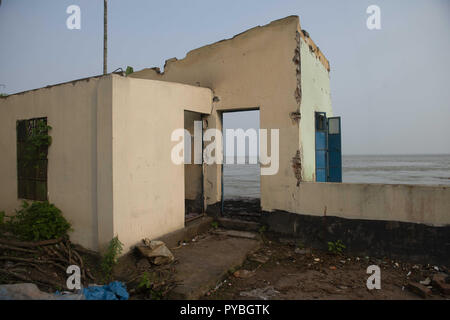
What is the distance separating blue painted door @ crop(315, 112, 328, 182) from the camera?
6.44m

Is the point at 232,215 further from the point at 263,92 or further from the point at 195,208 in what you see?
the point at 263,92

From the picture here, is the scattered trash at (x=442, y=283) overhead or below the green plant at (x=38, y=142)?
below

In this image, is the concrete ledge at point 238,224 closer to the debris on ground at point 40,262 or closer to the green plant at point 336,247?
the green plant at point 336,247

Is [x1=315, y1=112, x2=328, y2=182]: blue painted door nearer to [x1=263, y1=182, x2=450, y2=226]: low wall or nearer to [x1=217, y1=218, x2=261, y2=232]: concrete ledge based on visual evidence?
[x1=263, y1=182, x2=450, y2=226]: low wall

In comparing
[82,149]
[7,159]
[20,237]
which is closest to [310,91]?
[82,149]

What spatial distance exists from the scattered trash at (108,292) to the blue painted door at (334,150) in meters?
5.49

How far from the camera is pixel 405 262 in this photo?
14.8 feet

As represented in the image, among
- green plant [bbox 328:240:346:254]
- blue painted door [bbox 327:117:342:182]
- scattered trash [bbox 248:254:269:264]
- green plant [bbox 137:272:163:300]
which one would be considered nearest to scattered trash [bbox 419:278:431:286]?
green plant [bbox 328:240:346:254]

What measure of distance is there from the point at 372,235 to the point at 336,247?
2.23 feet

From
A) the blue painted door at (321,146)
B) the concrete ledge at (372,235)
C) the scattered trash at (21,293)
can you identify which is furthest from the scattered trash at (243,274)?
the blue painted door at (321,146)

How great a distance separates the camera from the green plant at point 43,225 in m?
4.59

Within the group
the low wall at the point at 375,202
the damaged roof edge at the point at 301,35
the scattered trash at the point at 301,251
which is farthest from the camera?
the damaged roof edge at the point at 301,35

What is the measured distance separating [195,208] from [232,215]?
1044mm

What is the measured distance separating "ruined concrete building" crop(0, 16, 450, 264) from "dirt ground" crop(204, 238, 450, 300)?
0.75 m
